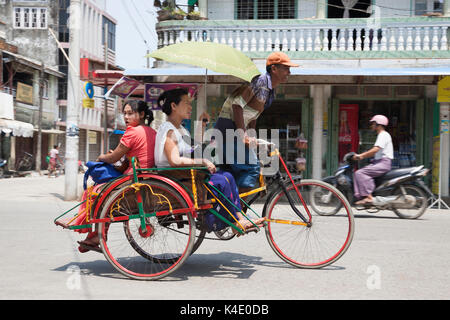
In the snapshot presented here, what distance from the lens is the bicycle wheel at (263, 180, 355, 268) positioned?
4957 millimetres

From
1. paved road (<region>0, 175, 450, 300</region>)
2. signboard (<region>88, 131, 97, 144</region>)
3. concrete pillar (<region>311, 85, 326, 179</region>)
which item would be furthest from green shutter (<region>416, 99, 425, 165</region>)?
signboard (<region>88, 131, 97, 144</region>)

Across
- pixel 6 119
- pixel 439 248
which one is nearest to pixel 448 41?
pixel 439 248

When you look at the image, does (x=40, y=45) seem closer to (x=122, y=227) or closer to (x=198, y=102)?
(x=198, y=102)

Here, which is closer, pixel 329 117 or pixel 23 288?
pixel 23 288

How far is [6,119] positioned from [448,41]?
74.5 ft

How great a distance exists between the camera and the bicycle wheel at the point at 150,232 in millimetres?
4496

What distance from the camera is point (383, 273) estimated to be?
4871 mm

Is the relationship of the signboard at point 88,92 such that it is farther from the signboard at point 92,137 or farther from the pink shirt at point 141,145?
the signboard at point 92,137

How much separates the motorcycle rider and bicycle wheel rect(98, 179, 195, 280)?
555cm

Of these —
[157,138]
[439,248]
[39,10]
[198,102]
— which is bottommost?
[439,248]

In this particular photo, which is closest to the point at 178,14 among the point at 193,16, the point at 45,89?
the point at 193,16

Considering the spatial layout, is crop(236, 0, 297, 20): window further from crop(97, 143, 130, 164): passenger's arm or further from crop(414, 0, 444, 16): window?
crop(97, 143, 130, 164): passenger's arm

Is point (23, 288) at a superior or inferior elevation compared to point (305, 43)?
inferior
